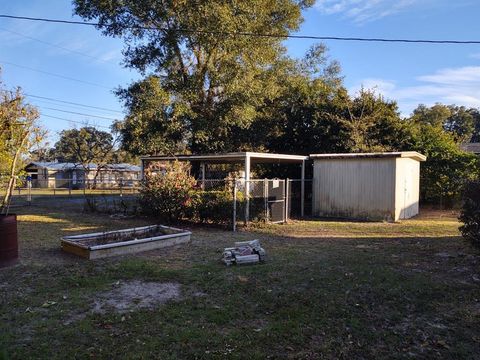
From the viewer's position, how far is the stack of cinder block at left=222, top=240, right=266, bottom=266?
7.06m

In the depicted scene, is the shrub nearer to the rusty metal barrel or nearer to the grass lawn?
the grass lawn

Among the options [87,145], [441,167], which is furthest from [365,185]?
[87,145]

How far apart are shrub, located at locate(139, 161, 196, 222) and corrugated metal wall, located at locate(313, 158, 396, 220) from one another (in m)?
5.40

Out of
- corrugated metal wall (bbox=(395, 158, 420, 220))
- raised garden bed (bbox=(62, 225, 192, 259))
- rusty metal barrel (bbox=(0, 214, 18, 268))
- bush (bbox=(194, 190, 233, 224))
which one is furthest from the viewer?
corrugated metal wall (bbox=(395, 158, 420, 220))

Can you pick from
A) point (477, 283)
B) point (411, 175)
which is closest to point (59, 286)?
point (477, 283)

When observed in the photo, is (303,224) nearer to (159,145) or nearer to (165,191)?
(165,191)

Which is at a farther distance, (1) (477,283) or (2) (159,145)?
(2) (159,145)

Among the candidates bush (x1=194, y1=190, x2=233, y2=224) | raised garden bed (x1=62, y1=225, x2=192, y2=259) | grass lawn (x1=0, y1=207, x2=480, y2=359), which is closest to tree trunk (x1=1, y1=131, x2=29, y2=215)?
grass lawn (x1=0, y1=207, x2=480, y2=359)

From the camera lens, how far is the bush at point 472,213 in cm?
766

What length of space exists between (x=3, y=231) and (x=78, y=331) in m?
3.55

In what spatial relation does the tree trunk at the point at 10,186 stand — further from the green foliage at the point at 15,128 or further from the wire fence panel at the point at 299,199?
the wire fence panel at the point at 299,199

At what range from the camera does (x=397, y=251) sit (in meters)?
8.34

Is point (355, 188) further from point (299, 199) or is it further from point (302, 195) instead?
point (299, 199)

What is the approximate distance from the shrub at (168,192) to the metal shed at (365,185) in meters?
5.45
